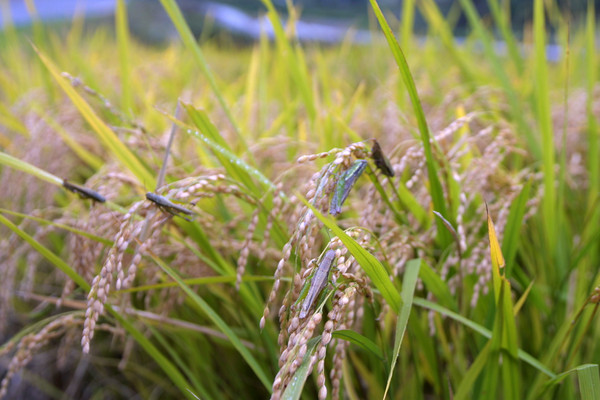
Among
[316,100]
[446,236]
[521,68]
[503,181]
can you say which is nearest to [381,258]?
[446,236]

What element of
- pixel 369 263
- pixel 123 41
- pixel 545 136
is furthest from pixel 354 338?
pixel 123 41

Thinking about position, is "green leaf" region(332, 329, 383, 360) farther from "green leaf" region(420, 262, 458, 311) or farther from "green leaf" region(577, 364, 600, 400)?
"green leaf" region(577, 364, 600, 400)

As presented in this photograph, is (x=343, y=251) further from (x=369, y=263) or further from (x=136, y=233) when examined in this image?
(x=136, y=233)

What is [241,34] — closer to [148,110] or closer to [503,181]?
[148,110]

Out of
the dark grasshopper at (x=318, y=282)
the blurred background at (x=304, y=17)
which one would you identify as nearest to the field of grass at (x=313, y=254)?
the dark grasshopper at (x=318, y=282)

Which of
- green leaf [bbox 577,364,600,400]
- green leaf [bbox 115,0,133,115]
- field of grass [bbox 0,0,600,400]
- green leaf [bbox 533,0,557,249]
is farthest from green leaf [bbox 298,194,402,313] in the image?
green leaf [bbox 115,0,133,115]

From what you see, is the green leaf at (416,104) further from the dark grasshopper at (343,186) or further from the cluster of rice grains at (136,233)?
the cluster of rice grains at (136,233)
